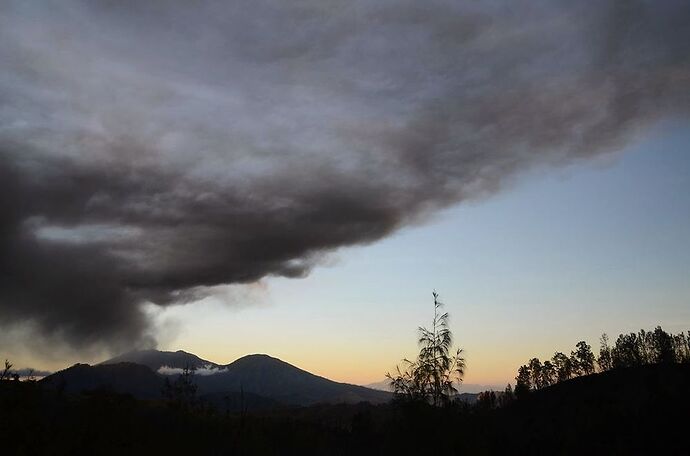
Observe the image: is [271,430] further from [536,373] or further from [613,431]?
[536,373]

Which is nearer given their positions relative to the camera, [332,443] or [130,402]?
[130,402]

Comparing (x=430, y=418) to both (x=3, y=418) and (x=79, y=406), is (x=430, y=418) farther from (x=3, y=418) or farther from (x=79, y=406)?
(x=3, y=418)

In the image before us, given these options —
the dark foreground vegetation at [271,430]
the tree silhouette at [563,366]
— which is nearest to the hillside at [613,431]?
the dark foreground vegetation at [271,430]

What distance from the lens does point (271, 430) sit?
61.9 ft

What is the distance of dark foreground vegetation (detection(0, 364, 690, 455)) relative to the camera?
376 inches

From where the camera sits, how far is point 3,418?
8891mm

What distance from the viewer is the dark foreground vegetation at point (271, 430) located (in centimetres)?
955

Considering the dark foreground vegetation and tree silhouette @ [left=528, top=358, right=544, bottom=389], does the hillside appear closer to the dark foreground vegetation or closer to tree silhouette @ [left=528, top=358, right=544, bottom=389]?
the dark foreground vegetation

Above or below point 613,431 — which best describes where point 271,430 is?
above

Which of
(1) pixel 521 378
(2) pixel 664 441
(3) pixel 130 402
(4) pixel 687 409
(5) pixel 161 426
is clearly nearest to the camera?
(3) pixel 130 402

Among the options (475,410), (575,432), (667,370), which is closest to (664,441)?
(575,432)

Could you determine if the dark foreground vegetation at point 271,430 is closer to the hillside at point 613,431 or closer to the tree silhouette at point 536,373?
the hillside at point 613,431

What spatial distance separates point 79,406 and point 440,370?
2576cm

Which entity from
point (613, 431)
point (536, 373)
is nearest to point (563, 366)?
point (536, 373)
